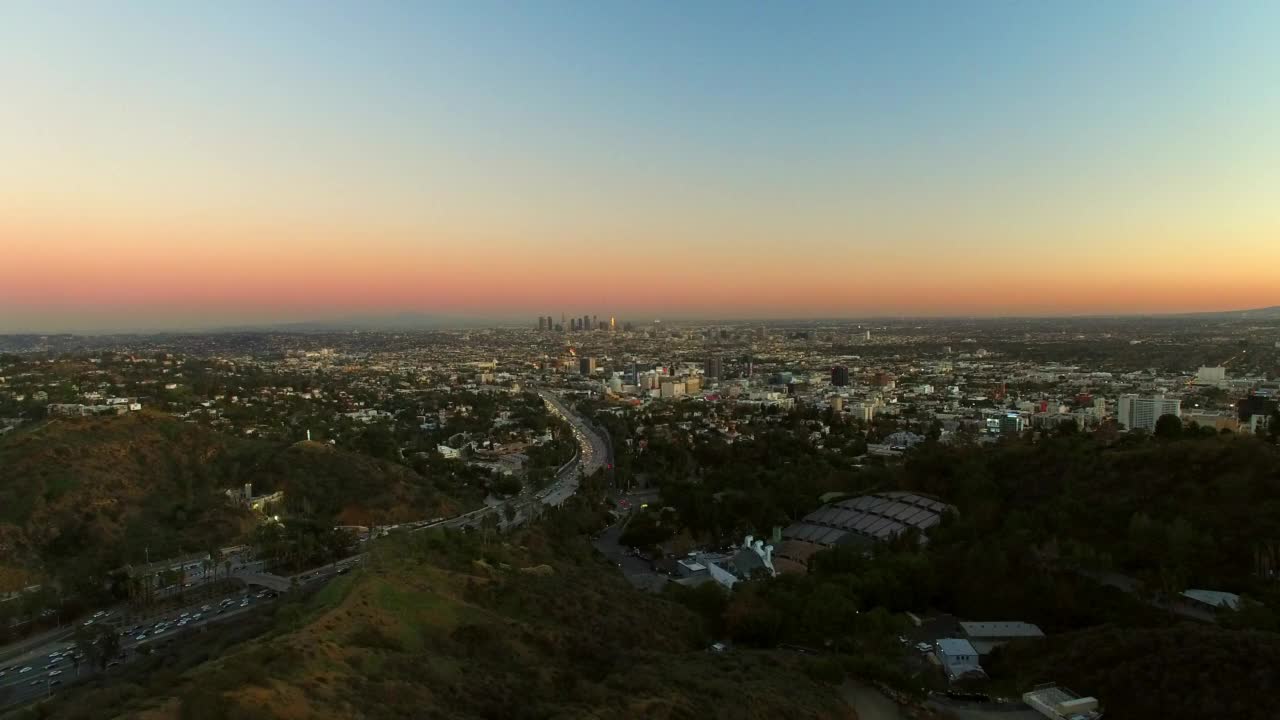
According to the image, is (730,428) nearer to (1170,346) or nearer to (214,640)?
(214,640)

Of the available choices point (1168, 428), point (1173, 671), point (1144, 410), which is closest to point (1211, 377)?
point (1144, 410)

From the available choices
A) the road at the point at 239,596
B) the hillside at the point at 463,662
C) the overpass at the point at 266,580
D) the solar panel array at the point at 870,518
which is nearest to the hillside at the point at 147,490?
the road at the point at 239,596

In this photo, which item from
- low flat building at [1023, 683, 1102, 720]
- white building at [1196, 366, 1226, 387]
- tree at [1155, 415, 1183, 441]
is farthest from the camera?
white building at [1196, 366, 1226, 387]

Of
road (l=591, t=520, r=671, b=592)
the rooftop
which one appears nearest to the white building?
road (l=591, t=520, r=671, b=592)

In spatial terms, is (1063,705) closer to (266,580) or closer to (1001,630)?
(1001,630)

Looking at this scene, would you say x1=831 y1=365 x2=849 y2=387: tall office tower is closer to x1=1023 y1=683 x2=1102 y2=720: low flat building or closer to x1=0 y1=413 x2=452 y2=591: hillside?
x1=0 y1=413 x2=452 y2=591: hillside

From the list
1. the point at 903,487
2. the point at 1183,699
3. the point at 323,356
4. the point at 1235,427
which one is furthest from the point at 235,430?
the point at 323,356
